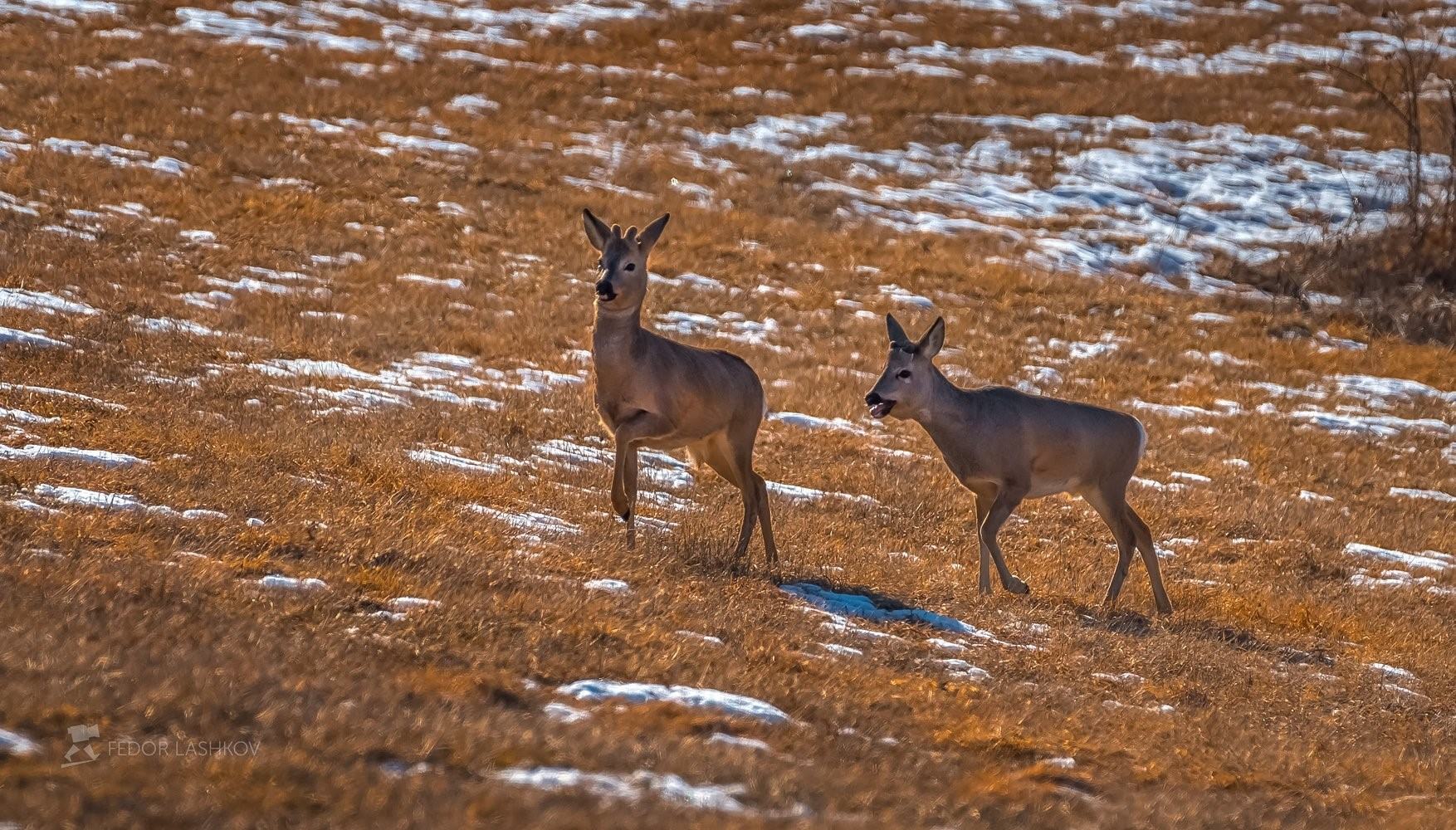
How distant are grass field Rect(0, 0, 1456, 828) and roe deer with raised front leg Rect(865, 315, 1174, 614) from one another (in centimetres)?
65

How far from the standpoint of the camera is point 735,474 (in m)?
12.1

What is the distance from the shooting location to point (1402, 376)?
24.8m

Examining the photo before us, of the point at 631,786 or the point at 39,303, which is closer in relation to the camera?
the point at 631,786

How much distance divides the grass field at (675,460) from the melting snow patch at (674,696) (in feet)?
0.10

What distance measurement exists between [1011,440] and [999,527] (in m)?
0.84

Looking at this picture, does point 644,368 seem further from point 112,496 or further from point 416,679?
point 416,679

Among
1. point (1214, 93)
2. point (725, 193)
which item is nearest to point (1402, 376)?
point (725, 193)

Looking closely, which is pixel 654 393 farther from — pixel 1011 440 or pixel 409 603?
pixel 409 603

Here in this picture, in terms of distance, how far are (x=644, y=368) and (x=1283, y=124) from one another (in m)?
30.2

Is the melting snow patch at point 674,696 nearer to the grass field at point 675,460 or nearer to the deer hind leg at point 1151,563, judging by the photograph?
the grass field at point 675,460

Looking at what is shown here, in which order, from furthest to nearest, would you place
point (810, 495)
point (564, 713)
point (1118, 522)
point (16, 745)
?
1. point (810, 495)
2. point (1118, 522)
3. point (564, 713)
4. point (16, 745)

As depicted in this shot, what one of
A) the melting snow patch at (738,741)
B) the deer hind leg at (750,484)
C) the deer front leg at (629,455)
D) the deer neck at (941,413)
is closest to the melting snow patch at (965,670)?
the melting snow patch at (738,741)

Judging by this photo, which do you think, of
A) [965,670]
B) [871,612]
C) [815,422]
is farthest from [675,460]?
[965,670]

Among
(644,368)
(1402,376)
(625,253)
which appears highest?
(625,253)
